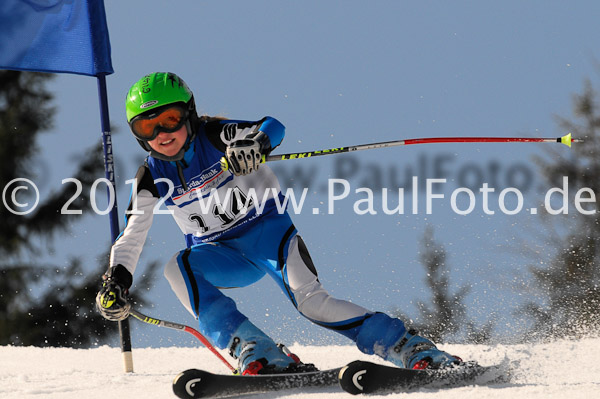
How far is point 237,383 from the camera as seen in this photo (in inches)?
130

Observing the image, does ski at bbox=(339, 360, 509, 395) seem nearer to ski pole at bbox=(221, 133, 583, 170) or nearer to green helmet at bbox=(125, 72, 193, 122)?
ski pole at bbox=(221, 133, 583, 170)

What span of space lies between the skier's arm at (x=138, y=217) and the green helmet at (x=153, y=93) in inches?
14.1

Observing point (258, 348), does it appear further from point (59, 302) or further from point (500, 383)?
point (59, 302)

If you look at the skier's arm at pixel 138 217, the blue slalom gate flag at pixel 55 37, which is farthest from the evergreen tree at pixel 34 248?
the skier's arm at pixel 138 217

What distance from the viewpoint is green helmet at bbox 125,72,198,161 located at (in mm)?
3863

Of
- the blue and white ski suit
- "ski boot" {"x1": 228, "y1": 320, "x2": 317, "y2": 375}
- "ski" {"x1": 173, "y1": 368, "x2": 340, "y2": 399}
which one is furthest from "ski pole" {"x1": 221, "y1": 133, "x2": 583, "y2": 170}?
"ski" {"x1": 173, "y1": 368, "x2": 340, "y2": 399}

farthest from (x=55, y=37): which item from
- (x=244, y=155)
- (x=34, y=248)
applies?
(x=34, y=248)

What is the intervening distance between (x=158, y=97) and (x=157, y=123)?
0.14m

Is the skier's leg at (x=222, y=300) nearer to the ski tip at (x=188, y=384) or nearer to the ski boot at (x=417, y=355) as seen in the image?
the ski tip at (x=188, y=384)

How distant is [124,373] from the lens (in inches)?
210

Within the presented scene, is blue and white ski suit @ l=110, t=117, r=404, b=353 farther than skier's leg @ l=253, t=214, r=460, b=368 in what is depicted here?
Yes

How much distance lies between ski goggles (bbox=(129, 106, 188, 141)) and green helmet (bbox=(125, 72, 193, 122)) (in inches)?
1.3

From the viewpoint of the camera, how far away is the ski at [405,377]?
10.4 ft

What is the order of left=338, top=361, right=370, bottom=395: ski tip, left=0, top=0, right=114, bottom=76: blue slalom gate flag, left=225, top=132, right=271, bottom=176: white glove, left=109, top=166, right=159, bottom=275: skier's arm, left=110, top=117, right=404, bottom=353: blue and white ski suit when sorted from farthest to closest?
left=0, top=0, right=114, bottom=76: blue slalom gate flag
left=109, top=166, right=159, bottom=275: skier's arm
left=110, top=117, right=404, bottom=353: blue and white ski suit
left=225, top=132, right=271, bottom=176: white glove
left=338, top=361, right=370, bottom=395: ski tip
